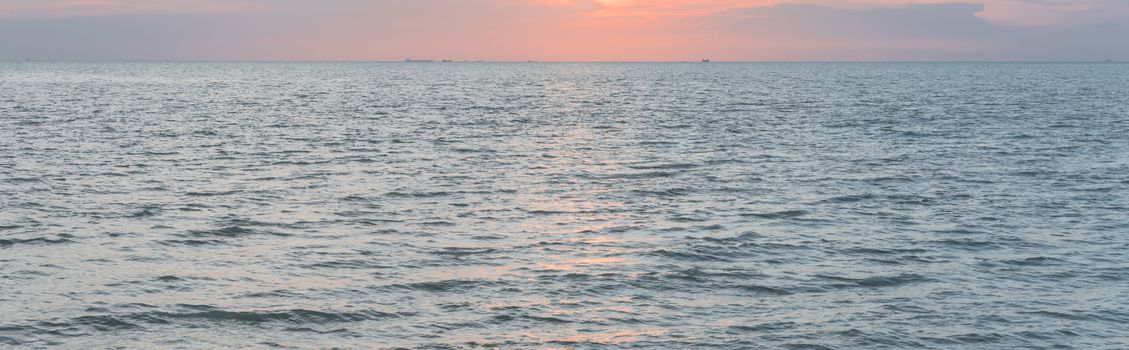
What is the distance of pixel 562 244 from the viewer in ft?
108

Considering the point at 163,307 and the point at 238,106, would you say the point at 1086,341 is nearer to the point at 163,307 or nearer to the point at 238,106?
the point at 163,307

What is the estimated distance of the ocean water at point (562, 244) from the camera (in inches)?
924

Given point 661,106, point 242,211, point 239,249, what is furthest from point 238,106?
point 239,249

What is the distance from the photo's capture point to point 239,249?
3164cm

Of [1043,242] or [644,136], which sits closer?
[1043,242]

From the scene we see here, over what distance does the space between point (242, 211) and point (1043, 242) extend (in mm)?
26634

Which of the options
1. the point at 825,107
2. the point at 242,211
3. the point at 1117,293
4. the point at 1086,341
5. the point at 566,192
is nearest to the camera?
the point at 1086,341

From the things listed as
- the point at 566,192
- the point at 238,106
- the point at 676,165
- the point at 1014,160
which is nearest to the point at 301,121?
the point at 238,106

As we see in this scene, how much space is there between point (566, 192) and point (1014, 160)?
A: 26824 mm

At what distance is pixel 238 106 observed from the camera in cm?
11988

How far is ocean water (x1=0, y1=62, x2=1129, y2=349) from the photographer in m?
23.5

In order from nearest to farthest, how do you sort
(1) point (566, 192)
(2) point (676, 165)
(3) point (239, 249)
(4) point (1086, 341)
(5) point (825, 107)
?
1. (4) point (1086, 341)
2. (3) point (239, 249)
3. (1) point (566, 192)
4. (2) point (676, 165)
5. (5) point (825, 107)

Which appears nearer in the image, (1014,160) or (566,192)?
(566,192)

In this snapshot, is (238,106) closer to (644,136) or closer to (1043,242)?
(644,136)
